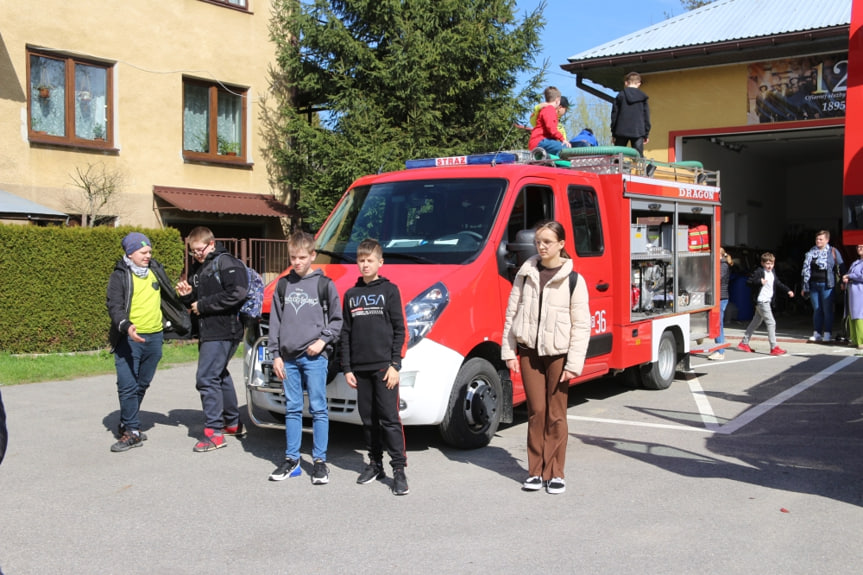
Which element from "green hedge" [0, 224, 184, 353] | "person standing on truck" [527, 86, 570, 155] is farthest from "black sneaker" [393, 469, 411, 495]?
"green hedge" [0, 224, 184, 353]

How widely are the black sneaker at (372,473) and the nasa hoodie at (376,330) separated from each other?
75 centimetres

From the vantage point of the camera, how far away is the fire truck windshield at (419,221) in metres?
7.04

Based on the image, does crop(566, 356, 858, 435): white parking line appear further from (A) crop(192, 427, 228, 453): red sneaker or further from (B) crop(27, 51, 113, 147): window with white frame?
(B) crop(27, 51, 113, 147): window with white frame

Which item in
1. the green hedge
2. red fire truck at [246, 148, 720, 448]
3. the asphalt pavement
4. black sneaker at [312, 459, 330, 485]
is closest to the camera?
the asphalt pavement

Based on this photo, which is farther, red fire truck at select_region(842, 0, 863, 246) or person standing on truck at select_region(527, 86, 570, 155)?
person standing on truck at select_region(527, 86, 570, 155)

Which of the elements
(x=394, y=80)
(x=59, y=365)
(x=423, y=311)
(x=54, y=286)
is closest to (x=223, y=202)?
(x=394, y=80)

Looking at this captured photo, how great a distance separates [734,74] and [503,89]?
185 inches

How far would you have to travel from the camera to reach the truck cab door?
802 centimetres

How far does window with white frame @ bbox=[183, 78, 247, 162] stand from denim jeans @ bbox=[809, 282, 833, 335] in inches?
472

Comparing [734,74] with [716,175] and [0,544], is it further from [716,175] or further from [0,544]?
[0,544]

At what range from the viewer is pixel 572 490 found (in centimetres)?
575

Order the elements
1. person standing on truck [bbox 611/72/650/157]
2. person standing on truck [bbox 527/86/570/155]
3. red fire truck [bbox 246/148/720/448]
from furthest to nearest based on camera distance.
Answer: person standing on truck [bbox 611/72/650/157]
person standing on truck [bbox 527/86/570/155]
red fire truck [bbox 246/148/720/448]

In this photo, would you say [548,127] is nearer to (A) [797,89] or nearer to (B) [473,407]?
(B) [473,407]

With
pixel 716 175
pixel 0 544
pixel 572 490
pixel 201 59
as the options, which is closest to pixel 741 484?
pixel 572 490
